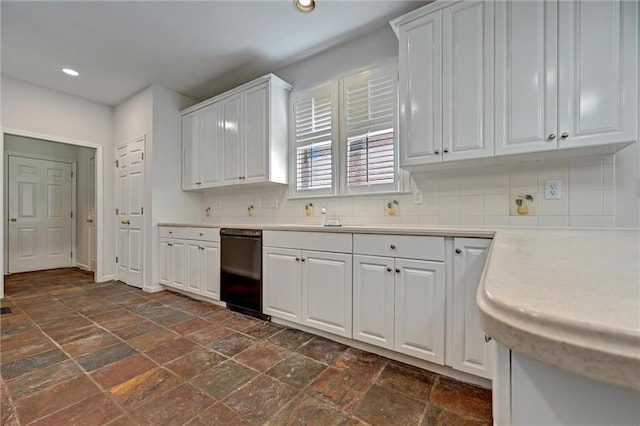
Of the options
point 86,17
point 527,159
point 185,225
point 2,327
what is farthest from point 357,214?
point 2,327

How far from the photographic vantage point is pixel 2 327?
2469mm

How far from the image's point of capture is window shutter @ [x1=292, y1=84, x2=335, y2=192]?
290cm

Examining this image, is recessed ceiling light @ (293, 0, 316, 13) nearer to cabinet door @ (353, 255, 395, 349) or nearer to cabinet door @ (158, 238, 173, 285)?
cabinet door @ (353, 255, 395, 349)

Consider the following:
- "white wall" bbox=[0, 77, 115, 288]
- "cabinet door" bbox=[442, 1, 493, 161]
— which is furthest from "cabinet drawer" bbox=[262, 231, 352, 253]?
"white wall" bbox=[0, 77, 115, 288]

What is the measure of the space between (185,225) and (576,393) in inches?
139

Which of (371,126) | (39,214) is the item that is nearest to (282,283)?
(371,126)

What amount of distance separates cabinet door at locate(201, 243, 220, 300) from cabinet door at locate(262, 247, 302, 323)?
694mm

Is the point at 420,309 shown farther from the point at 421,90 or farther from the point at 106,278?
the point at 106,278

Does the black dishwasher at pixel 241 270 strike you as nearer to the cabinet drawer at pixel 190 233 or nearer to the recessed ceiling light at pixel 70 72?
the cabinet drawer at pixel 190 233

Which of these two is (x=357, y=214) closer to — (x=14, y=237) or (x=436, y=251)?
(x=436, y=251)

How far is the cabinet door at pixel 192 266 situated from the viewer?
3.21 meters

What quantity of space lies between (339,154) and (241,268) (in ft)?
4.78

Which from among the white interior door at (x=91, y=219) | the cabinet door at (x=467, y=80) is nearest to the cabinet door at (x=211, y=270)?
the cabinet door at (x=467, y=80)

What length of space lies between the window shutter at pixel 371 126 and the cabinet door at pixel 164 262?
243 cm
